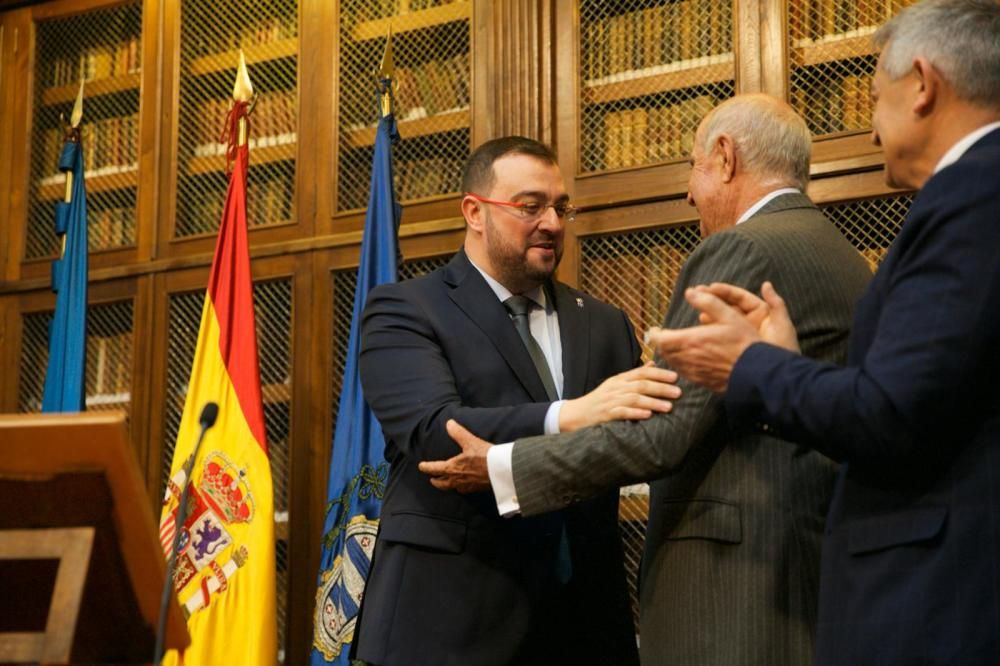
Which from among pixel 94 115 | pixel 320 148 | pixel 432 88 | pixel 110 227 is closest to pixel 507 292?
pixel 432 88

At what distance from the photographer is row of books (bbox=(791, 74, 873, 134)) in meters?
4.09

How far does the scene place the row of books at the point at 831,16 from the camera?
413 cm

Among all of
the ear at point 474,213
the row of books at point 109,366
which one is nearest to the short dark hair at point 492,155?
the ear at point 474,213

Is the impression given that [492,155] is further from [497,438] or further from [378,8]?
[378,8]

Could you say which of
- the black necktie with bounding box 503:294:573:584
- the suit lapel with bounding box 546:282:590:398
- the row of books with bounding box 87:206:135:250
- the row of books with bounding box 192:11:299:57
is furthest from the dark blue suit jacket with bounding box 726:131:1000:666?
the row of books with bounding box 87:206:135:250

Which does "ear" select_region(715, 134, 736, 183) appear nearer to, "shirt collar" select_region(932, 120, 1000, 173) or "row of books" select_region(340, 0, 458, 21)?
"shirt collar" select_region(932, 120, 1000, 173)

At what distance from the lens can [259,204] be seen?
514cm

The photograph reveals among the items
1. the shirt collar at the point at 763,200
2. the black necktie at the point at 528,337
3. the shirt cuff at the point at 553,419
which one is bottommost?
the shirt cuff at the point at 553,419

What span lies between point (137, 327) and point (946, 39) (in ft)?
12.8

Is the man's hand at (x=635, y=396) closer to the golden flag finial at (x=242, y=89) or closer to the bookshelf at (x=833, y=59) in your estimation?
the bookshelf at (x=833, y=59)

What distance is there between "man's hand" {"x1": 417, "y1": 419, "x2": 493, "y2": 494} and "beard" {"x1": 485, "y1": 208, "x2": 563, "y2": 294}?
2.06 ft

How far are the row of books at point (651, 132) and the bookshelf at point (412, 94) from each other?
0.56 metres

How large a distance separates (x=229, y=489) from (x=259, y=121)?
1685 mm

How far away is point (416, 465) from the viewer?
9.75ft
